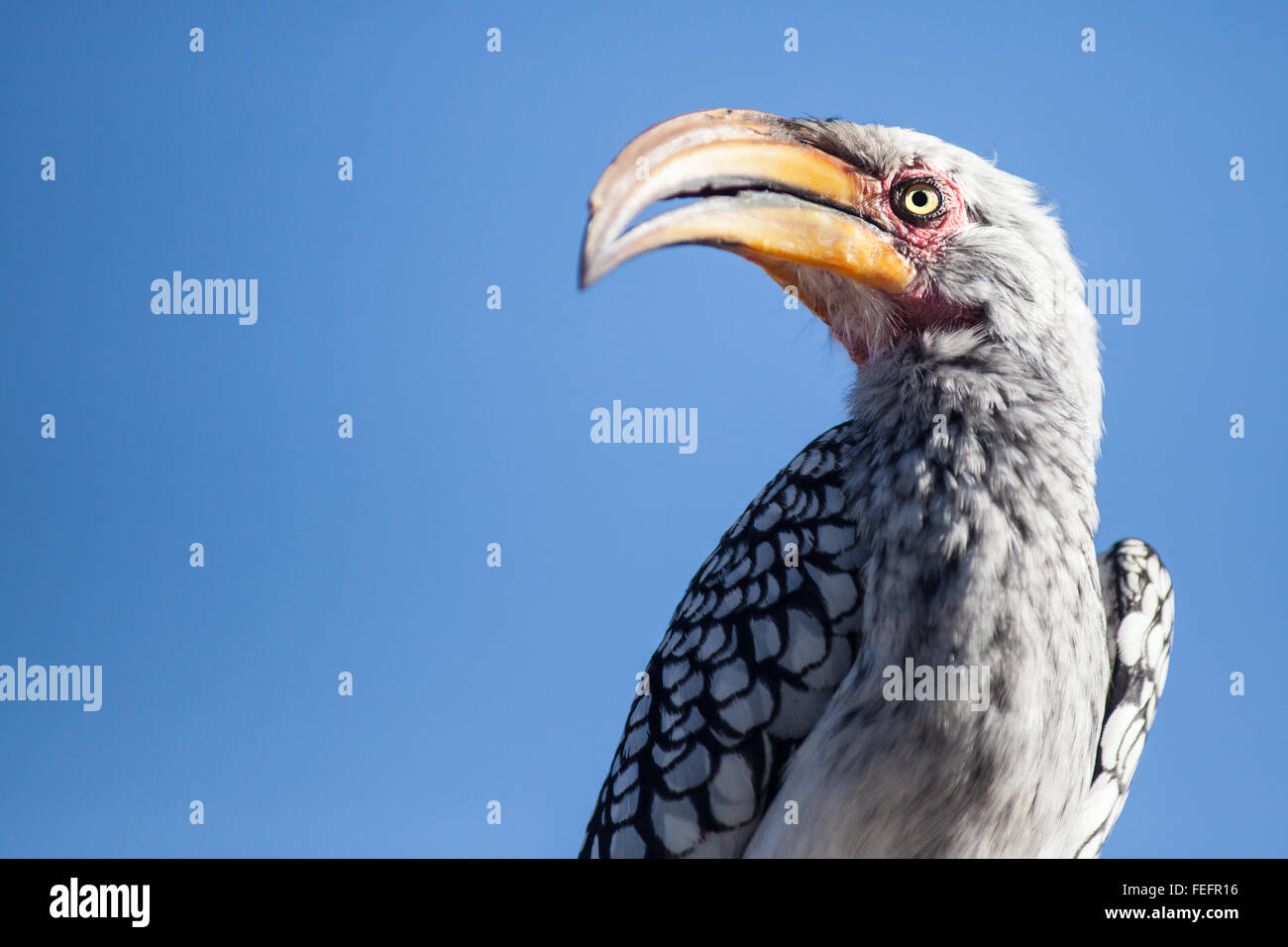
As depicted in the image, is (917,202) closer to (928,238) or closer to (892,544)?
(928,238)

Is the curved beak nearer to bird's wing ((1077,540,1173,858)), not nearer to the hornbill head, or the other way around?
the hornbill head

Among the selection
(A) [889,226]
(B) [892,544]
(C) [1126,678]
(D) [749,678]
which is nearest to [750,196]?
(A) [889,226]

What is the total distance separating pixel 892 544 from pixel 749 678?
0.43 meters

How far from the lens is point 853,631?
1.83 metres

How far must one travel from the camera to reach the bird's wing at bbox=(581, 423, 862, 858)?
6.06ft

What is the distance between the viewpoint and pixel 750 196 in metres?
1.74

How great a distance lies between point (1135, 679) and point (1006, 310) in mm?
1006

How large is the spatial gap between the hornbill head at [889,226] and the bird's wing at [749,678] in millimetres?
337

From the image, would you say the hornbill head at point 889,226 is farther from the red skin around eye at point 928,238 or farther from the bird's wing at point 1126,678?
the bird's wing at point 1126,678

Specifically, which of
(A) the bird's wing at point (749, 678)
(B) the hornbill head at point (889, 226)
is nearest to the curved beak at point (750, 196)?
(B) the hornbill head at point (889, 226)

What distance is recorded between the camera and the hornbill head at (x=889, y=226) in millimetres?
1703
